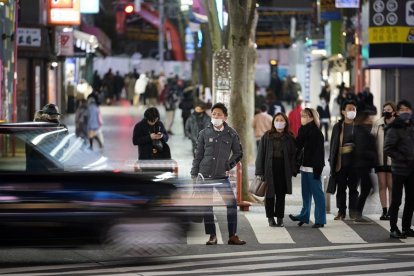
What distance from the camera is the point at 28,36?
35.0 meters

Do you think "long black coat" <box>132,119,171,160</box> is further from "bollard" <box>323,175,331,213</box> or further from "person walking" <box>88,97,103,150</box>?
"person walking" <box>88,97,103,150</box>

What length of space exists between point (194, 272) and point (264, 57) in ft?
229

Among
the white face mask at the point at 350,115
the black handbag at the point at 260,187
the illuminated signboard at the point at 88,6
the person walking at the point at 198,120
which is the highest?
the illuminated signboard at the point at 88,6

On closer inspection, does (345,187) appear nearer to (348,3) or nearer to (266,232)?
(266,232)

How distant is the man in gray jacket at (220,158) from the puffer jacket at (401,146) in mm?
1857

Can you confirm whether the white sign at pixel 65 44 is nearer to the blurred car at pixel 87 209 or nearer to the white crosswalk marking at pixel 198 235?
the white crosswalk marking at pixel 198 235

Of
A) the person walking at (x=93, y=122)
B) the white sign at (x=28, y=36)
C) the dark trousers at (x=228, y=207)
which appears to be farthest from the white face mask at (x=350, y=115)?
the white sign at (x=28, y=36)

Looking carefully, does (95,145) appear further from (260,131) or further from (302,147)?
(302,147)

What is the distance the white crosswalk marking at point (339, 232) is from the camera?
1619 cm

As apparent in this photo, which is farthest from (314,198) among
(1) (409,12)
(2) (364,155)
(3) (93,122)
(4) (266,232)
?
(1) (409,12)

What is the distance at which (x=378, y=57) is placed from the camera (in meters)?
33.7

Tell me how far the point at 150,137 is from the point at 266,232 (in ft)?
8.63

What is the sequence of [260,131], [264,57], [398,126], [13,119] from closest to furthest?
[398,126] < [260,131] < [13,119] < [264,57]

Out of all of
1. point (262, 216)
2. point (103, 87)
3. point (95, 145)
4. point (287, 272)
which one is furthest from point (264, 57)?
point (287, 272)
